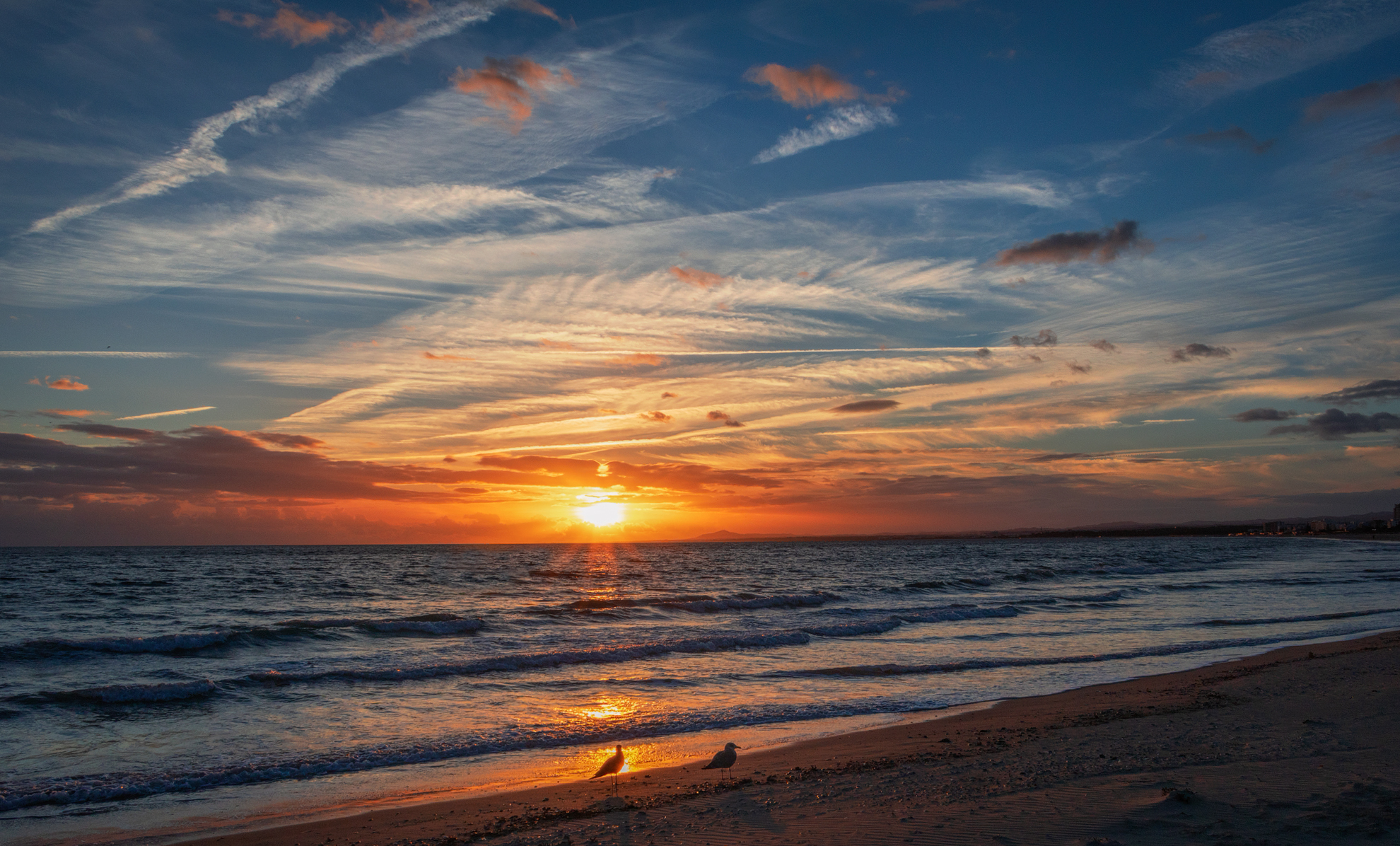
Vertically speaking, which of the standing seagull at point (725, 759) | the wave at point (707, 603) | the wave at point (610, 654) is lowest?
the wave at point (707, 603)

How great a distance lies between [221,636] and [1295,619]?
38.1 m

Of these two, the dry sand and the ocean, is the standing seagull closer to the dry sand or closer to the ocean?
the dry sand

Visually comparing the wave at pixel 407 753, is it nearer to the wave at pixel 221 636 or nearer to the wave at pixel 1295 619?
the wave at pixel 221 636

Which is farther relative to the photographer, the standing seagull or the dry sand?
the standing seagull

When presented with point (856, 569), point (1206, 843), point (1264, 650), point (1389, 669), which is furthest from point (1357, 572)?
point (1206, 843)

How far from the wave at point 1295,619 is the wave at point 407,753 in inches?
752

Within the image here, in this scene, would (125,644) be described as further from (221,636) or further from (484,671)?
(484,671)

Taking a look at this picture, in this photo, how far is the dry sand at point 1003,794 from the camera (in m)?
7.15

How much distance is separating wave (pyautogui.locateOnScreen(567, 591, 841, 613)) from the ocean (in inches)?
9.8

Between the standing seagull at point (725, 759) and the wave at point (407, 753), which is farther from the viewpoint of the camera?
the standing seagull at point (725, 759)

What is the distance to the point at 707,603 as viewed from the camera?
115 feet

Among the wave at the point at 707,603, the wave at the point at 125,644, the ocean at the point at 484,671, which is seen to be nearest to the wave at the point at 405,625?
the ocean at the point at 484,671

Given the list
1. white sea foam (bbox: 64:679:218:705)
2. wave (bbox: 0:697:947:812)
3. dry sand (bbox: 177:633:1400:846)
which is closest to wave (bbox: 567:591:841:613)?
white sea foam (bbox: 64:679:218:705)

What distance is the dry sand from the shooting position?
7.15 m
